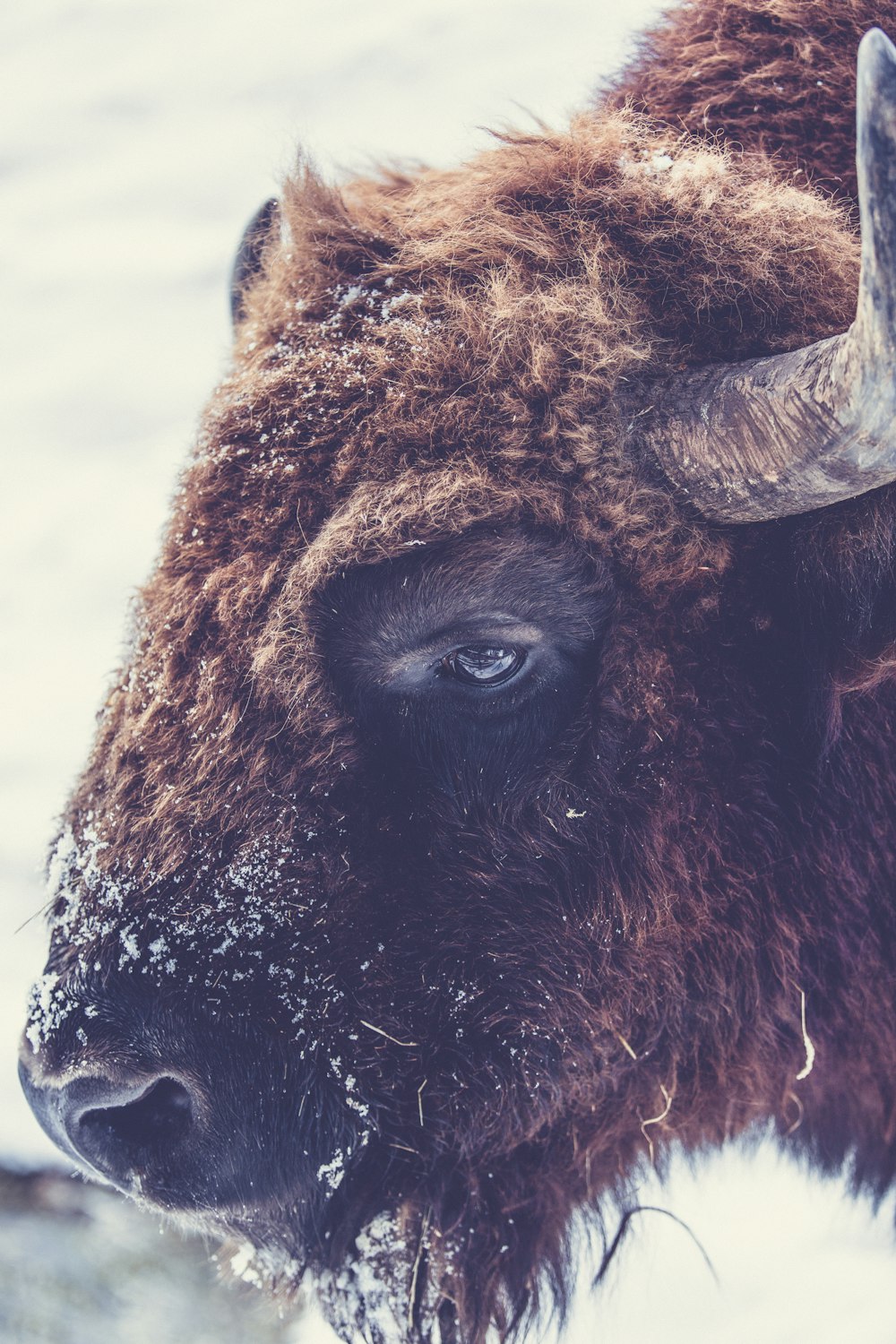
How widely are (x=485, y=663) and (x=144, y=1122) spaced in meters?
0.97

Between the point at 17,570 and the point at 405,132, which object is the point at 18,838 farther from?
the point at 405,132

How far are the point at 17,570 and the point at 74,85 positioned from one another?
9.70ft

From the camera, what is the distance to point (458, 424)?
1.63 metres

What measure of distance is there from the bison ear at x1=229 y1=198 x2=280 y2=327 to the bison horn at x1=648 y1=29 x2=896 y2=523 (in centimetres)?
129

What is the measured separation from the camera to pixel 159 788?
1705mm

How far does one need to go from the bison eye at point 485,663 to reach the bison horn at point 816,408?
38 cm

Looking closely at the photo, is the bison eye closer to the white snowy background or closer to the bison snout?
the bison snout

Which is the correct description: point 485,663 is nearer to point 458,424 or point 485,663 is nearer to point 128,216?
point 458,424

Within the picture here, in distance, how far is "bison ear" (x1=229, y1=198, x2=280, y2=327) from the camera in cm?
247

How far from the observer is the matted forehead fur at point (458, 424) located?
162 cm

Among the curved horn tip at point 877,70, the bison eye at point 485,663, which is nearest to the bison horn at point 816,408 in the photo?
the curved horn tip at point 877,70

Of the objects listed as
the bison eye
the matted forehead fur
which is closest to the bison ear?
the matted forehead fur

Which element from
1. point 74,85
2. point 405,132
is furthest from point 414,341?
point 74,85

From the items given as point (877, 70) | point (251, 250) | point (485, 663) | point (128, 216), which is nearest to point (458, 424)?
point (485, 663)
